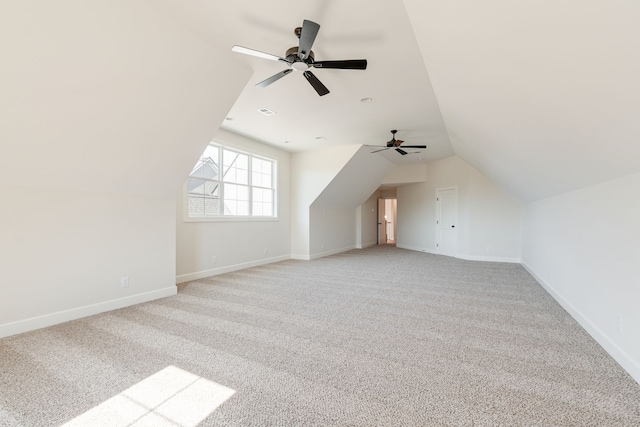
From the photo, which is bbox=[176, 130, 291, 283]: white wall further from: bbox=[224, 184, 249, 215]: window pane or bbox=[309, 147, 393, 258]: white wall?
bbox=[309, 147, 393, 258]: white wall

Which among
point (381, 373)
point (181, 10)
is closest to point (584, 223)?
point (381, 373)

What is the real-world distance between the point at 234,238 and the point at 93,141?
10.6 feet

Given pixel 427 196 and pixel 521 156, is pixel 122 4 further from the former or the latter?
pixel 427 196

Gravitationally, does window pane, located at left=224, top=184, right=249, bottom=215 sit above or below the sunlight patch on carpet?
above

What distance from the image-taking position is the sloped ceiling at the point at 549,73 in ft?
4.35

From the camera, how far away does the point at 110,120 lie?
282 cm

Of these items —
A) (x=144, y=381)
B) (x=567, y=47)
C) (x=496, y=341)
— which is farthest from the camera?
(x=496, y=341)

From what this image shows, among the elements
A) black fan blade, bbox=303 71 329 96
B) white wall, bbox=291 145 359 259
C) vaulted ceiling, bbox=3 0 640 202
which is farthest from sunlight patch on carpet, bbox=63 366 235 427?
white wall, bbox=291 145 359 259

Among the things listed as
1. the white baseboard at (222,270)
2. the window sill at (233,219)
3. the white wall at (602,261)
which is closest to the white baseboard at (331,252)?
the white baseboard at (222,270)

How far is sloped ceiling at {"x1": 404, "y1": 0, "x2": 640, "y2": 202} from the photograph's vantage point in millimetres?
1327

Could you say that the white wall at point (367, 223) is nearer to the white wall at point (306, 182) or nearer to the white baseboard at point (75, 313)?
the white wall at point (306, 182)

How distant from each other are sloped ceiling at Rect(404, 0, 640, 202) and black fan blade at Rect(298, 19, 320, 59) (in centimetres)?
70

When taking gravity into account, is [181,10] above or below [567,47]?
above

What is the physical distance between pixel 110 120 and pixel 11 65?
2.58 ft
